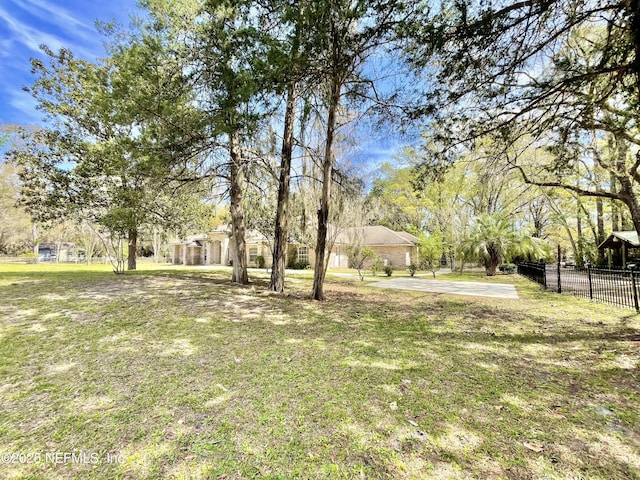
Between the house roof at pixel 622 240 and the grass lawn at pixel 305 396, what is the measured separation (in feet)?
51.3

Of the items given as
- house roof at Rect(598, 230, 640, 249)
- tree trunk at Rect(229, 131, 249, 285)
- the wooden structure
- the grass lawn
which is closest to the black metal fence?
the grass lawn

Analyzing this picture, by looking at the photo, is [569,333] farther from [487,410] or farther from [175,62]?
[175,62]

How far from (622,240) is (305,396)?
2281 cm

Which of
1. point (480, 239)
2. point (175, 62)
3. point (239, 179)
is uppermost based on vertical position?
point (175, 62)

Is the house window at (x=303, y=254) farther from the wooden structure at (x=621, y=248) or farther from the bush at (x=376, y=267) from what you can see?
the wooden structure at (x=621, y=248)

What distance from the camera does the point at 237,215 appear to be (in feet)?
31.5

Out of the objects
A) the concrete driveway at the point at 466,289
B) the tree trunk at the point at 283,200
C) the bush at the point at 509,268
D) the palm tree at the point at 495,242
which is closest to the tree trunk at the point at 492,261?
the palm tree at the point at 495,242

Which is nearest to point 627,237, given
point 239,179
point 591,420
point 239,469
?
point 591,420

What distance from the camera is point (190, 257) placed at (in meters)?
29.0

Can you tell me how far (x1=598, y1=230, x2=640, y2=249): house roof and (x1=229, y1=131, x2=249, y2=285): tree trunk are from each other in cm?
2011

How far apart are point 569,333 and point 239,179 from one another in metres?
9.32

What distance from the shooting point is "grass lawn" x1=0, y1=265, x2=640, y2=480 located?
2.11 metres

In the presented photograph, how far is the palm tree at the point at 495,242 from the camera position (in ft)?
58.8

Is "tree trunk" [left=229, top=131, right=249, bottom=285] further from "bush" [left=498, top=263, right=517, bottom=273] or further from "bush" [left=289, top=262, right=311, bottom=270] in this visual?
"bush" [left=498, top=263, right=517, bottom=273]
